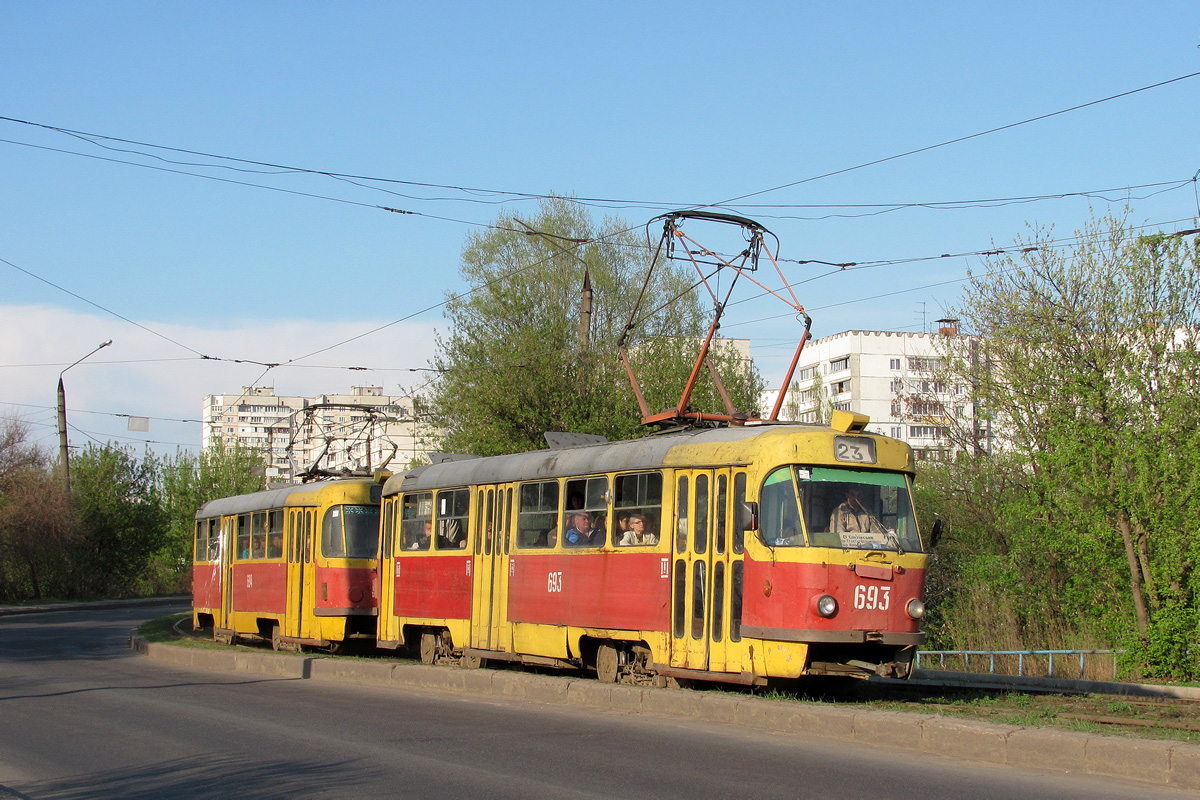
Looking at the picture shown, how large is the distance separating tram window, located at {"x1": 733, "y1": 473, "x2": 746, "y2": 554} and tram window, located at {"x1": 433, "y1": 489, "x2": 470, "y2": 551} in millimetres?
5770

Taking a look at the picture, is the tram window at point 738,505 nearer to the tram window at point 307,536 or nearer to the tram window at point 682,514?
the tram window at point 682,514

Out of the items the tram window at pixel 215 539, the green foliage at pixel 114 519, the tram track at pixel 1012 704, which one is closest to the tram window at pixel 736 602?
the tram track at pixel 1012 704

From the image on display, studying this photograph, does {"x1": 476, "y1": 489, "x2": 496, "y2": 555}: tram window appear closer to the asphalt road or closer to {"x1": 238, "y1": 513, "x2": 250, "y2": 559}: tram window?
the asphalt road

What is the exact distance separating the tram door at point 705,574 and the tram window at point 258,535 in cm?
1295

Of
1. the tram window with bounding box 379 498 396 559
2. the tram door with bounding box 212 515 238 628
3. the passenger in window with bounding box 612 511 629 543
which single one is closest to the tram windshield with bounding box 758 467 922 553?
the passenger in window with bounding box 612 511 629 543

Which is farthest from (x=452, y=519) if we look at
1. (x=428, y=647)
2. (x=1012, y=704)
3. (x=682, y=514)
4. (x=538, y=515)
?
(x=1012, y=704)

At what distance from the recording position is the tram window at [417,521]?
1762 centimetres

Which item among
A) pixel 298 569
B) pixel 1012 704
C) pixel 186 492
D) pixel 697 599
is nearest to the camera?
pixel 1012 704

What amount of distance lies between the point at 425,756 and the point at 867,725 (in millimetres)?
3618

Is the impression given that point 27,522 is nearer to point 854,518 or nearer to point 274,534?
point 274,534

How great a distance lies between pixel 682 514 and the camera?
41.0ft

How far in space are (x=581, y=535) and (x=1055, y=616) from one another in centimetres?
1322

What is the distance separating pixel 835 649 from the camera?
11469 millimetres

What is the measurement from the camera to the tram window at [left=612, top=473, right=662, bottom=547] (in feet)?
42.2
